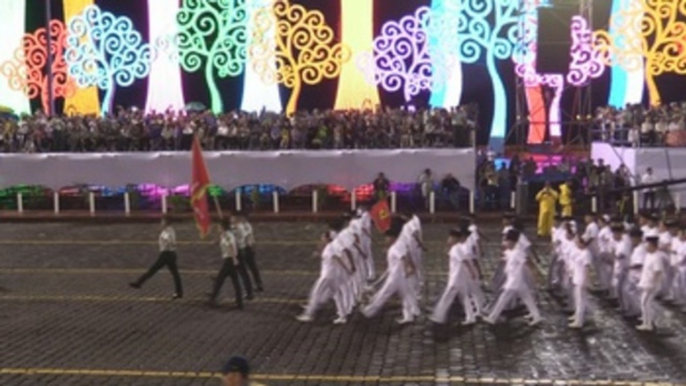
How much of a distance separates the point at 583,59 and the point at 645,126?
571 centimetres

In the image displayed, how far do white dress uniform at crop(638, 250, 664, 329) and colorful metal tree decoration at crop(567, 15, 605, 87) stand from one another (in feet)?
61.2

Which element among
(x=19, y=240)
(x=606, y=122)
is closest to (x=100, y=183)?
(x=19, y=240)

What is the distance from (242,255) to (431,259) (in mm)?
5046

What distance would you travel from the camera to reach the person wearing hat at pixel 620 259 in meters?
13.2

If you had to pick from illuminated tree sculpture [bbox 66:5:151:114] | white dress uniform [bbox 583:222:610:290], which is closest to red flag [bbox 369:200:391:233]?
white dress uniform [bbox 583:222:610:290]

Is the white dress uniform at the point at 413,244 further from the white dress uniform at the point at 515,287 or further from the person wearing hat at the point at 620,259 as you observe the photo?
the person wearing hat at the point at 620,259

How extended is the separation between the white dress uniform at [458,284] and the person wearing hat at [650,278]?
2396 millimetres

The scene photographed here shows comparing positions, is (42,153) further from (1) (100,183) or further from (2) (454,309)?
(2) (454,309)

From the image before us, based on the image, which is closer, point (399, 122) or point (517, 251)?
point (517, 251)

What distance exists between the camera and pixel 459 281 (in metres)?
12.7

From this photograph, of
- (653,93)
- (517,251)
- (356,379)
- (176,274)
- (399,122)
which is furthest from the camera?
(653,93)

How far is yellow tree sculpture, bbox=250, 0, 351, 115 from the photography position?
31.8 metres

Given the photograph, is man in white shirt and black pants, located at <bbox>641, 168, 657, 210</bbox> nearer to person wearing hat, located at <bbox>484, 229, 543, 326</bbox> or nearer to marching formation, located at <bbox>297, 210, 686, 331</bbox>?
marching formation, located at <bbox>297, 210, 686, 331</bbox>

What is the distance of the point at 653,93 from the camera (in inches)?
1205
